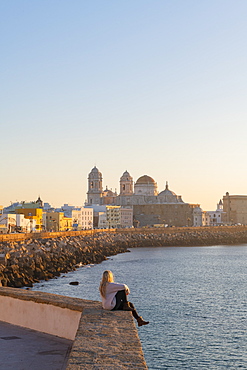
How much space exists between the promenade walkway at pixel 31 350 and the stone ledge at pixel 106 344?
475 millimetres

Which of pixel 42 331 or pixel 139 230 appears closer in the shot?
pixel 42 331

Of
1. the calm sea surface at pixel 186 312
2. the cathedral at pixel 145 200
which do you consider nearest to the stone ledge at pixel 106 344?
the calm sea surface at pixel 186 312

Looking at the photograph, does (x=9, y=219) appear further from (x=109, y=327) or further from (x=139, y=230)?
(x=109, y=327)

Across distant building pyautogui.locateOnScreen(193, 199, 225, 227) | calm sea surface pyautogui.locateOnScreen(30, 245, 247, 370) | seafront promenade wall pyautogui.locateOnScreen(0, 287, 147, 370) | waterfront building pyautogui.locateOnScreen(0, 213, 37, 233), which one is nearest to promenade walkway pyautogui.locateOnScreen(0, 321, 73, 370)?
seafront promenade wall pyautogui.locateOnScreen(0, 287, 147, 370)

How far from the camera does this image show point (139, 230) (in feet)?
296

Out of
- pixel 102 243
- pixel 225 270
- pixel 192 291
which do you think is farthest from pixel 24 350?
pixel 102 243

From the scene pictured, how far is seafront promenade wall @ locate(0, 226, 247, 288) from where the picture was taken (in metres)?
24.9

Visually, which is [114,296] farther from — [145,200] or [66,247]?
[145,200]

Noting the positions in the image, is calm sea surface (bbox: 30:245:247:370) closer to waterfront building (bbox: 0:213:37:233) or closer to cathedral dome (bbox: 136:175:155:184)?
waterfront building (bbox: 0:213:37:233)

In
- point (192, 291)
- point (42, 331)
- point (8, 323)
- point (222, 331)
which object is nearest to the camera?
point (42, 331)

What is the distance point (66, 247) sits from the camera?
4288 centimetres

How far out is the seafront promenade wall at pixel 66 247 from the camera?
2487cm

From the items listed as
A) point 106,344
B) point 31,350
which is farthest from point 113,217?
point 106,344

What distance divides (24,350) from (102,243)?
5308 cm
